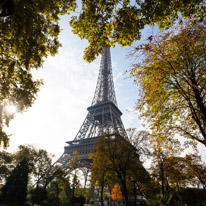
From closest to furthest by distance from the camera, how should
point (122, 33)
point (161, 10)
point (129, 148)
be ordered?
point (161, 10), point (122, 33), point (129, 148)

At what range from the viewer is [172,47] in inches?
276

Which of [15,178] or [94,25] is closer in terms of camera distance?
[94,25]

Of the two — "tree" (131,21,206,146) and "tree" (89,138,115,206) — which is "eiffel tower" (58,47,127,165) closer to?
"tree" (89,138,115,206)

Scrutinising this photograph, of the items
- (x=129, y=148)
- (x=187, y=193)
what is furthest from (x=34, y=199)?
(x=187, y=193)

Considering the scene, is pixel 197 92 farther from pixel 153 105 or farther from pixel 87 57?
pixel 87 57

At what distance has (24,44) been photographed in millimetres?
6113

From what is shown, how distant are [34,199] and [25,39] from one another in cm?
3591

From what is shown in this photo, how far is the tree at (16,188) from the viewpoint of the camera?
26755 mm

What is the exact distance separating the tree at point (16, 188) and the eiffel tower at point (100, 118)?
42.3 feet

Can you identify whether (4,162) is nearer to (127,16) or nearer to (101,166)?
(101,166)

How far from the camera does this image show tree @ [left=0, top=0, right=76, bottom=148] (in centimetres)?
533

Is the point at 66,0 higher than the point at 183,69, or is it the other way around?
the point at 66,0

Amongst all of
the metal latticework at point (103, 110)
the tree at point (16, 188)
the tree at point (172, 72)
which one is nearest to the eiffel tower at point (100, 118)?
the metal latticework at point (103, 110)

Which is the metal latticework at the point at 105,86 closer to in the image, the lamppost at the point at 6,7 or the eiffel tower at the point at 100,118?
the eiffel tower at the point at 100,118
